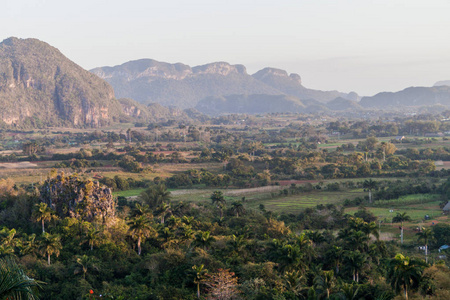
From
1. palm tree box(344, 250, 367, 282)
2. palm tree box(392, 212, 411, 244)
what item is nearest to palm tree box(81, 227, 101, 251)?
palm tree box(344, 250, 367, 282)

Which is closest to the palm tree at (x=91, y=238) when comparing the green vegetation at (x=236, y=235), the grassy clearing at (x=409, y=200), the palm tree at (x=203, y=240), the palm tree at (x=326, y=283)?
the green vegetation at (x=236, y=235)

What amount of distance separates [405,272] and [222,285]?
1133 cm

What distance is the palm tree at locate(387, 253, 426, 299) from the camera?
23.3m

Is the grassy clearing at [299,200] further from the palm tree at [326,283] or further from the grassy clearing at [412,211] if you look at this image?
the palm tree at [326,283]

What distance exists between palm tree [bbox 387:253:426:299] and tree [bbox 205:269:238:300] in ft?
32.3

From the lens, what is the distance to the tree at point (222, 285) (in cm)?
2709

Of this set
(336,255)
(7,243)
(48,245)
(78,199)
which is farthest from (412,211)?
(7,243)

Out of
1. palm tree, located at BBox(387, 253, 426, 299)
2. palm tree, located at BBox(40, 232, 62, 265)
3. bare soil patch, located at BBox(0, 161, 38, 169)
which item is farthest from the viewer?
bare soil patch, located at BBox(0, 161, 38, 169)

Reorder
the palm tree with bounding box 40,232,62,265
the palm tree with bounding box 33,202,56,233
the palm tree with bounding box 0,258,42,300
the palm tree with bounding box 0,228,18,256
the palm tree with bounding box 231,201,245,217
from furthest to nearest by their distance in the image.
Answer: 1. the palm tree with bounding box 231,201,245,217
2. the palm tree with bounding box 33,202,56,233
3. the palm tree with bounding box 40,232,62,265
4. the palm tree with bounding box 0,228,18,256
5. the palm tree with bounding box 0,258,42,300

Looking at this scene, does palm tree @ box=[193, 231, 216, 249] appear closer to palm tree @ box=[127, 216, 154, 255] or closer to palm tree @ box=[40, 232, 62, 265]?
palm tree @ box=[127, 216, 154, 255]

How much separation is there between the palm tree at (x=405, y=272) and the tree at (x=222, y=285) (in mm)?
9838

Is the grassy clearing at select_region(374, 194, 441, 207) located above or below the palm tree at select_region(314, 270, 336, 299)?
below

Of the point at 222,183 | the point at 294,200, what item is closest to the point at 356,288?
the point at 294,200

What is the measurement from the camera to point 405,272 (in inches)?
920
